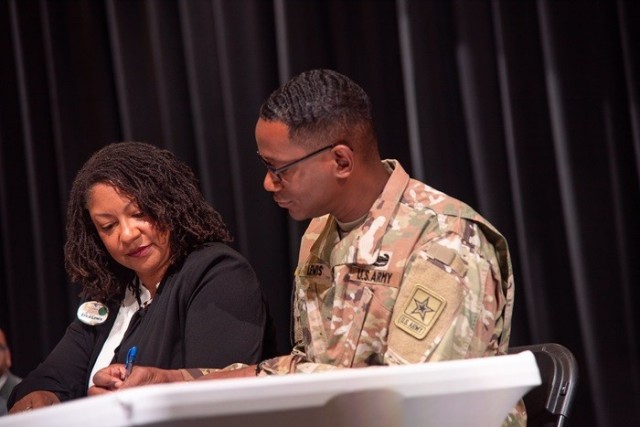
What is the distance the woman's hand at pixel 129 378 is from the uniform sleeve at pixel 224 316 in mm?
152

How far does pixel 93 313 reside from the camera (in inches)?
102

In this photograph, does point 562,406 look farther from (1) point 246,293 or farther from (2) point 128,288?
(2) point 128,288

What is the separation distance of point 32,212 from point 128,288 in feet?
4.04

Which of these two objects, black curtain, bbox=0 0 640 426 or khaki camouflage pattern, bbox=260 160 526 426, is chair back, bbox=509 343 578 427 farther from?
black curtain, bbox=0 0 640 426

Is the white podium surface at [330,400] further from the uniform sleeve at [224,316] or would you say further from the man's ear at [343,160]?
the uniform sleeve at [224,316]

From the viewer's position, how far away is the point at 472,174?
Answer: 10.2 feet

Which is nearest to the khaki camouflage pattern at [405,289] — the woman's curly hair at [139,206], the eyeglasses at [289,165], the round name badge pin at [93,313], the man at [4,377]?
the eyeglasses at [289,165]

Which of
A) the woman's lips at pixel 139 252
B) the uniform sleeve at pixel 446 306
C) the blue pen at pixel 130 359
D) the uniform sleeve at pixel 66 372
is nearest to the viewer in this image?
the uniform sleeve at pixel 446 306

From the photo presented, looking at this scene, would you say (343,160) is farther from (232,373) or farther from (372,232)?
(232,373)

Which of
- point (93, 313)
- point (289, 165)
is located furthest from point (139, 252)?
point (289, 165)

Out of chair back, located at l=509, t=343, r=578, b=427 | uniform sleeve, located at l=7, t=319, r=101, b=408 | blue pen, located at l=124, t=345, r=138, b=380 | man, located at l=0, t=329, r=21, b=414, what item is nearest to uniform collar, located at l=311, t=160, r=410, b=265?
chair back, located at l=509, t=343, r=578, b=427

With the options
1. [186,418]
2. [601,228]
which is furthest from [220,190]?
[186,418]

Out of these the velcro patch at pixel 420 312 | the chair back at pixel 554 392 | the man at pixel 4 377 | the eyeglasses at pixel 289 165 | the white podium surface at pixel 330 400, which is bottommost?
the man at pixel 4 377

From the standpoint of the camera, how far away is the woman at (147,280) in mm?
2297
